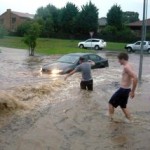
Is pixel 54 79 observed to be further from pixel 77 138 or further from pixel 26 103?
pixel 77 138

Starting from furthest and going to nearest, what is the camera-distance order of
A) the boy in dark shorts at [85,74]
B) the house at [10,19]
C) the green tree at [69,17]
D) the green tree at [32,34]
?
1. the house at [10,19]
2. the green tree at [69,17]
3. the green tree at [32,34]
4. the boy in dark shorts at [85,74]

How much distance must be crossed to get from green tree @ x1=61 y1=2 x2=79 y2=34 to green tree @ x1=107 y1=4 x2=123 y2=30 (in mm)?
6256

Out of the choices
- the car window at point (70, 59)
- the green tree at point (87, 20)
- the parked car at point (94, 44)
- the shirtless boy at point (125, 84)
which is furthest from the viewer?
the green tree at point (87, 20)

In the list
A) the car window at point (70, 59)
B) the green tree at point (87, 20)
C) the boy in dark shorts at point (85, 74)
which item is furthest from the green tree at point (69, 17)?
the boy in dark shorts at point (85, 74)

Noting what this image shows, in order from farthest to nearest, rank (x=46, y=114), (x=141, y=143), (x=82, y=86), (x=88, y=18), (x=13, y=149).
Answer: (x=88, y=18)
(x=82, y=86)
(x=46, y=114)
(x=141, y=143)
(x=13, y=149)

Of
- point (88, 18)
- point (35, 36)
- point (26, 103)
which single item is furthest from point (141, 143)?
point (88, 18)

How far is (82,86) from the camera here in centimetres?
1574

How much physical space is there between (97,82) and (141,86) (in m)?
2.03

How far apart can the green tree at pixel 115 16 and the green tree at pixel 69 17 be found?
6256 millimetres

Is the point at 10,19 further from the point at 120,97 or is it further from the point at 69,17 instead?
the point at 120,97

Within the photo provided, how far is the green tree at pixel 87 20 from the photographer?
243 ft

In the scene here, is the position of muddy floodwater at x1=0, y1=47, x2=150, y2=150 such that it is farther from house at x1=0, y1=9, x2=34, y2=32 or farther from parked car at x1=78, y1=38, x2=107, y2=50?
house at x1=0, y1=9, x2=34, y2=32

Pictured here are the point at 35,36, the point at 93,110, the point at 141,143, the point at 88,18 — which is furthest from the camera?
the point at 88,18

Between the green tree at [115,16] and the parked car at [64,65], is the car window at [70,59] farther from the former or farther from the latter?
the green tree at [115,16]
